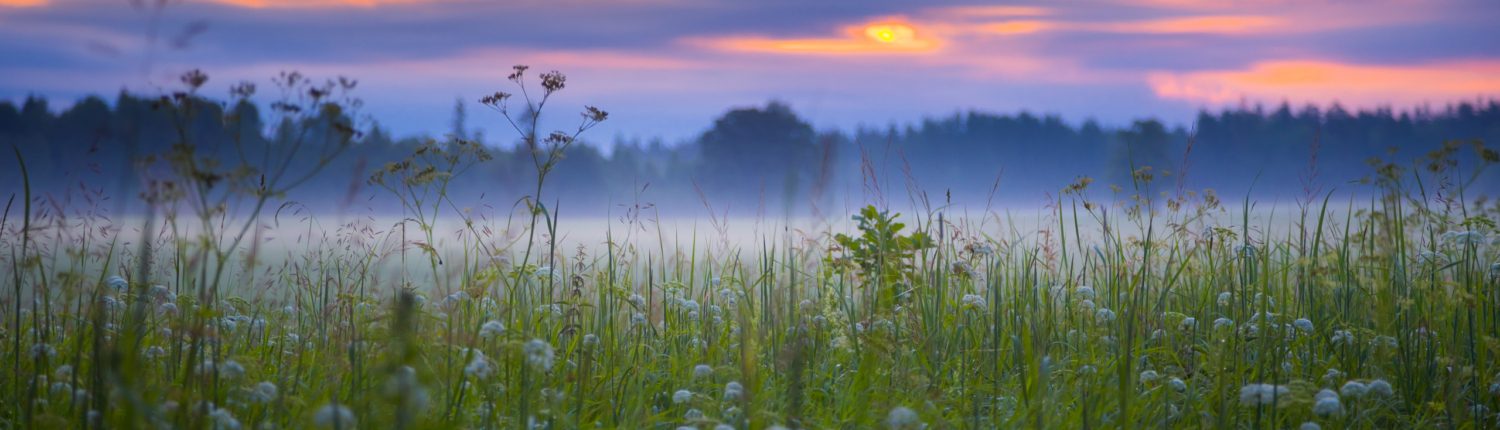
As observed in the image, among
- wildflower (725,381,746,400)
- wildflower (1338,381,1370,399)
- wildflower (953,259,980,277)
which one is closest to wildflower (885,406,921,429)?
wildflower (725,381,746,400)

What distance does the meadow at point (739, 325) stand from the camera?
9.46 ft

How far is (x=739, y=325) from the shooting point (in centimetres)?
395

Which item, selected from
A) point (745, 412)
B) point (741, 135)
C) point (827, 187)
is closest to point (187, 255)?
point (827, 187)

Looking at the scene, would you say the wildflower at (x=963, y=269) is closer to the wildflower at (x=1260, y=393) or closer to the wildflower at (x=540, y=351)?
the wildflower at (x=1260, y=393)

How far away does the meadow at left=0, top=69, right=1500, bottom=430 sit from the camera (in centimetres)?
288

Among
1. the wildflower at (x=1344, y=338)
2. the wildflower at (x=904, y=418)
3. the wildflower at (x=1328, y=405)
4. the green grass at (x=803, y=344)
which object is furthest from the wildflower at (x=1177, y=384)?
the wildflower at (x=904, y=418)

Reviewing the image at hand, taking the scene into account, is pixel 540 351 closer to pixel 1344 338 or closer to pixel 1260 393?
pixel 1260 393

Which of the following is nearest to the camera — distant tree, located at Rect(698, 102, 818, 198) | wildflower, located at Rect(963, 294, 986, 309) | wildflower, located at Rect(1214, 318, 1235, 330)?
wildflower, located at Rect(1214, 318, 1235, 330)

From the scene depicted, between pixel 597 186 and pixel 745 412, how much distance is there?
41036 mm

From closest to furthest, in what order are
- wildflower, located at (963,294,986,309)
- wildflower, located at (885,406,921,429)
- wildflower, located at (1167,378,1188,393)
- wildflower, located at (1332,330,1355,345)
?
wildflower, located at (885,406,921,429)
wildflower, located at (1167,378,1188,393)
wildflower, located at (1332,330,1355,345)
wildflower, located at (963,294,986,309)

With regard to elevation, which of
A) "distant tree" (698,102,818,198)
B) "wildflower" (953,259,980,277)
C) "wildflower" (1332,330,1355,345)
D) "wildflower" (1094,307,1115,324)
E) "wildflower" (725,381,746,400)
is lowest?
"wildflower" (725,381,746,400)

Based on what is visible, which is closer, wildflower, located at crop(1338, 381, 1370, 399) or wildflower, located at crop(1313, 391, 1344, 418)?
wildflower, located at crop(1313, 391, 1344, 418)

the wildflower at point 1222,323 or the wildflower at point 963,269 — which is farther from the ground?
the wildflower at point 963,269

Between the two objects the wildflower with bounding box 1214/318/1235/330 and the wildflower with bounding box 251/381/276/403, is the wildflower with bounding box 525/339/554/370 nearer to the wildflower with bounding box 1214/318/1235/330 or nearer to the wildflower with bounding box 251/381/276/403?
the wildflower with bounding box 251/381/276/403
